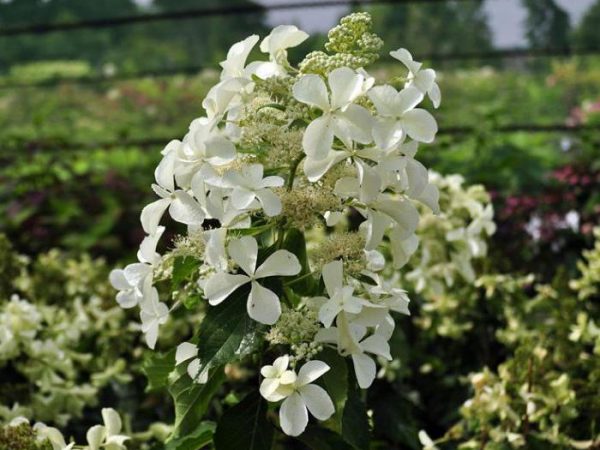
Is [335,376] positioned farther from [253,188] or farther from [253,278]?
[253,188]

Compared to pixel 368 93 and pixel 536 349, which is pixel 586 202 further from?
pixel 368 93

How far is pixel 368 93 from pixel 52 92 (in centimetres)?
1623

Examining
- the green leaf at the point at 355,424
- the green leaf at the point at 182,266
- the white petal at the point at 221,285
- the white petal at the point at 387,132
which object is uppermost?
the white petal at the point at 387,132

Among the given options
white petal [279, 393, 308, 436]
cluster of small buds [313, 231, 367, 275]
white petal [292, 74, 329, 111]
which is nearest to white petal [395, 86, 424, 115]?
white petal [292, 74, 329, 111]

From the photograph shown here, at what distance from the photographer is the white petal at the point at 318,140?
1.37 m

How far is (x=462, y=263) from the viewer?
258 cm

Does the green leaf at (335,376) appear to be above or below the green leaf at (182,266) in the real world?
below

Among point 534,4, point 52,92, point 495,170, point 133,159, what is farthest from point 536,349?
point 52,92

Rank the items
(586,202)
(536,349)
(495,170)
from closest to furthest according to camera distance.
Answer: (536,349) → (586,202) → (495,170)

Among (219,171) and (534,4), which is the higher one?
(219,171)

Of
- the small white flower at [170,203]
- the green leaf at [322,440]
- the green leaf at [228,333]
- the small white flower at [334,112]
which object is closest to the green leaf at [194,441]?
the green leaf at [322,440]

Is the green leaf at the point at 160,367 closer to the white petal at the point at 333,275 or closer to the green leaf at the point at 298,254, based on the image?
the green leaf at the point at 298,254

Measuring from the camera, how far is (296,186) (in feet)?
4.94

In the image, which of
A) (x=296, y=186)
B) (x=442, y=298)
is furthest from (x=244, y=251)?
(x=442, y=298)
